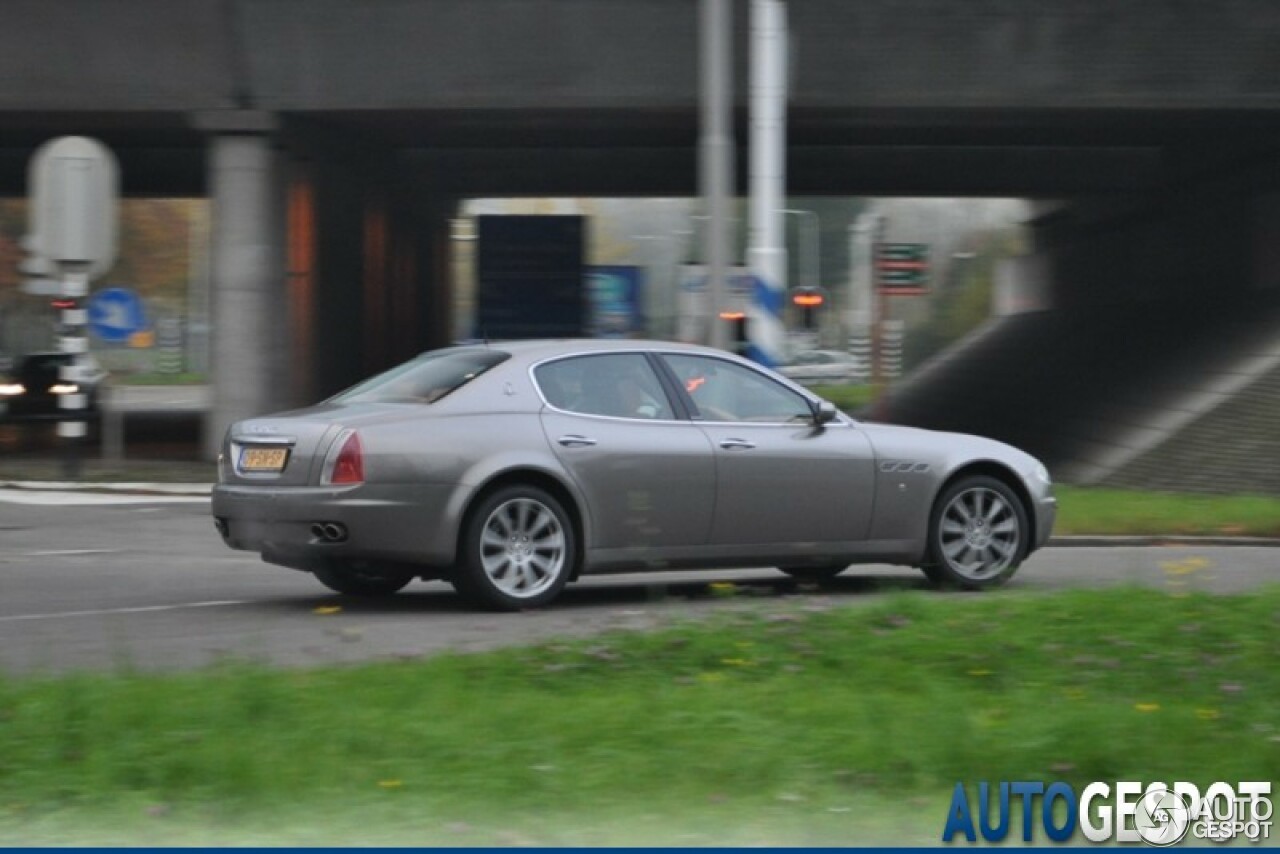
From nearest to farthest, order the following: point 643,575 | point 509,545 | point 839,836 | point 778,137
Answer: point 839,836 < point 509,545 < point 643,575 < point 778,137

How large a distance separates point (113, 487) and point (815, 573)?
12386 millimetres

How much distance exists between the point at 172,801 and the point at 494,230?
101ft

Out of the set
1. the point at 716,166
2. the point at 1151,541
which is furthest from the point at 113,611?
the point at 716,166

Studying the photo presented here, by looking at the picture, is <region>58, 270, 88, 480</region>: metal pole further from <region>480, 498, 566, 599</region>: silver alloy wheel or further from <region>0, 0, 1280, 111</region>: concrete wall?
<region>480, 498, 566, 599</region>: silver alloy wheel

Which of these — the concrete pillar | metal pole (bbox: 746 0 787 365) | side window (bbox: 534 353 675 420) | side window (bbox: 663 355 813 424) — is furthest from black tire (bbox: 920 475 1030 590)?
the concrete pillar

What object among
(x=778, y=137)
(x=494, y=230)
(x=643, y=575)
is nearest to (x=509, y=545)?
(x=643, y=575)

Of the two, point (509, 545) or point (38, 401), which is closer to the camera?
point (509, 545)

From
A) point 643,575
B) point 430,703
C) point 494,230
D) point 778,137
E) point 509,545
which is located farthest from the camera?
point 494,230

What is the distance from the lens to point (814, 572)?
13.0 metres

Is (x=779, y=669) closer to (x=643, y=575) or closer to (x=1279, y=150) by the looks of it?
(x=643, y=575)

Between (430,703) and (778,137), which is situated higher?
(778,137)

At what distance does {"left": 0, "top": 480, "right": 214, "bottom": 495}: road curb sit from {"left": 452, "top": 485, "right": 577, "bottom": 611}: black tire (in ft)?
40.8

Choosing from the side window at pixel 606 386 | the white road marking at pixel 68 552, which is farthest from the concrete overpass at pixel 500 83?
the side window at pixel 606 386

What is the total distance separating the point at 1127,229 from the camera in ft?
134
